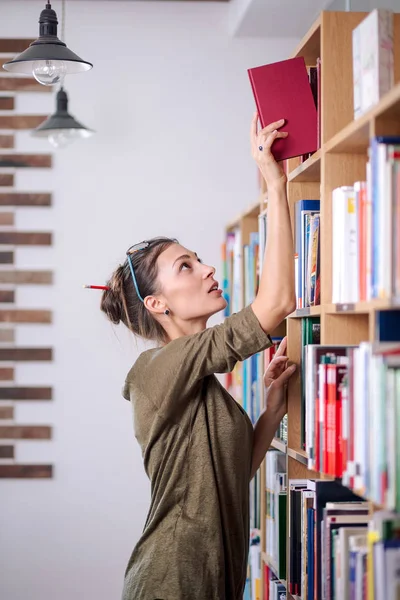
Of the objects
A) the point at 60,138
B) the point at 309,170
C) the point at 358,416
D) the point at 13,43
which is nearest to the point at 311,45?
the point at 309,170

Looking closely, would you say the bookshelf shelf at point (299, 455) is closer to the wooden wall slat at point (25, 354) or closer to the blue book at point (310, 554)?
the blue book at point (310, 554)

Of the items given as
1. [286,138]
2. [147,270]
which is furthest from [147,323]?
[286,138]

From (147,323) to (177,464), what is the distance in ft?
1.54

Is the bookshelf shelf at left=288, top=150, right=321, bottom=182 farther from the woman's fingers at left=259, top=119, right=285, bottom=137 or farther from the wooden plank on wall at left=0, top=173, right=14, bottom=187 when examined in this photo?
the wooden plank on wall at left=0, top=173, right=14, bottom=187

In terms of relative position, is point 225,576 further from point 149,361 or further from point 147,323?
point 147,323

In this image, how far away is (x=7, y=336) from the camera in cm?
388

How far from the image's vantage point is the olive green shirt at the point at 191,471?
1.83 m

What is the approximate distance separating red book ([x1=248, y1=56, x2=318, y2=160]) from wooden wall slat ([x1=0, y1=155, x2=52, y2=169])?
2.22 metres

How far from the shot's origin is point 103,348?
154 inches

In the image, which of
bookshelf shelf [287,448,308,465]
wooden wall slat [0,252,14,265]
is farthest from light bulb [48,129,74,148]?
bookshelf shelf [287,448,308,465]

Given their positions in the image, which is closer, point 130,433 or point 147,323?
point 147,323

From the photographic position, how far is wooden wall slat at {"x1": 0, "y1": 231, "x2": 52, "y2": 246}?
3904 mm

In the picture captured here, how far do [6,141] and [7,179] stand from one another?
0.20 metres

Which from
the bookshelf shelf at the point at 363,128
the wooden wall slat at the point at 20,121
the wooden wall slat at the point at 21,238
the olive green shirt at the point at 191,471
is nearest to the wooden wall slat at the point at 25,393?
the wooden wall slat at the point at 21,238
